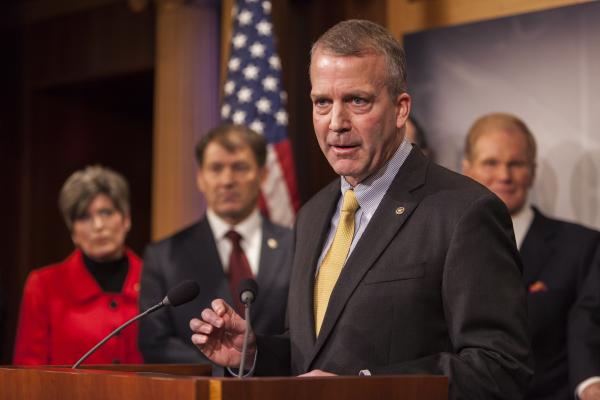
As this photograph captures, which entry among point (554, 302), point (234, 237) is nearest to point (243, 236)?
point (234, 237)

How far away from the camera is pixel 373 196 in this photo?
255 centimetres

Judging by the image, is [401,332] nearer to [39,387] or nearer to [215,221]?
[39,387]

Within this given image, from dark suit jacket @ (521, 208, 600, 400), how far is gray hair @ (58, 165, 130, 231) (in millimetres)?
1974

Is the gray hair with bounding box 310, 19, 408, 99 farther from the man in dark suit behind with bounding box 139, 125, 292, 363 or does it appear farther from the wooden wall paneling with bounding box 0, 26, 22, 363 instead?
the wooden wall paneling with bounding box 0, 26, 22, 363

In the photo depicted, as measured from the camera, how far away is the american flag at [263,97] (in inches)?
209

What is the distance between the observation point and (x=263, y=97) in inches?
215

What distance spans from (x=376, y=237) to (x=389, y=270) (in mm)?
100

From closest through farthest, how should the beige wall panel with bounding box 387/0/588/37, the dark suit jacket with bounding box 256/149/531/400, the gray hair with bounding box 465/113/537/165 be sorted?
the dark suit jacket with bounding box 256/149/531/400 → the gray hair with bounding box 465/113/537/165 → the beige wall panel with bounding box 387/0/588/37

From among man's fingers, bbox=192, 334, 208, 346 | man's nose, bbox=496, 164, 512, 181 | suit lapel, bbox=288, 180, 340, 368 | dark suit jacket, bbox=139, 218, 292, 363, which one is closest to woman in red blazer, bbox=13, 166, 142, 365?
dark suit jacket, bbox=139, 218, 292, 363

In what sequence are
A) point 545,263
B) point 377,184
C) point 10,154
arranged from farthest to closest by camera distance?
point 10,154 → point 545,263 → point 377,184

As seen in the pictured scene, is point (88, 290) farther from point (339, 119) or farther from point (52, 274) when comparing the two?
point (339, 119)

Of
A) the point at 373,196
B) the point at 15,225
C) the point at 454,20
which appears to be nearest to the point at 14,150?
the point at 15,225

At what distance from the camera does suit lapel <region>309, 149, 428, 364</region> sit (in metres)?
2.39

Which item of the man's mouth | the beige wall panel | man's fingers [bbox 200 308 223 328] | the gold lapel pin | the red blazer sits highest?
the beige wall panel
